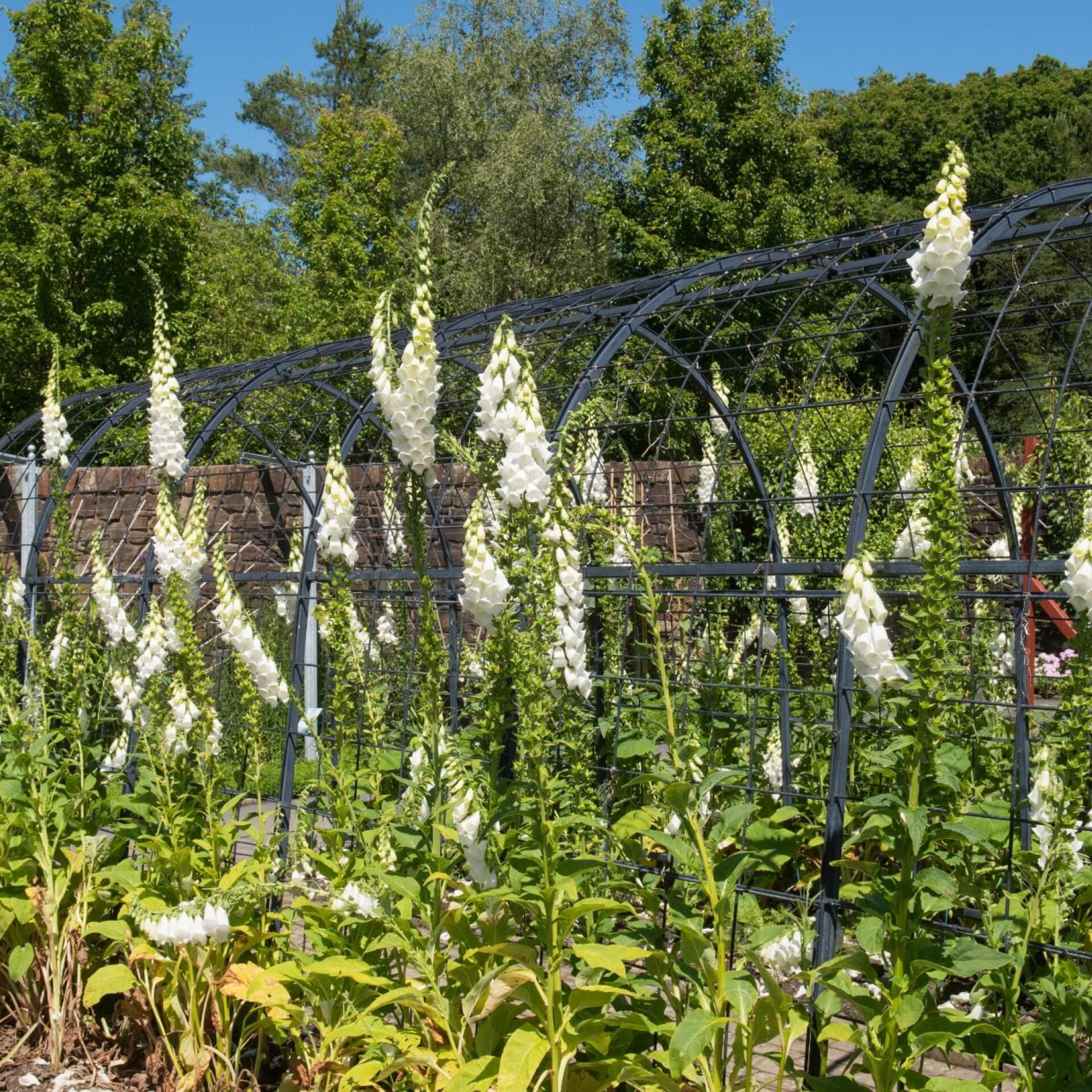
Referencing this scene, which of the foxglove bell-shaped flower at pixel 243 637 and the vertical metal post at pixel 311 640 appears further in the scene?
the vertical metal post at pixel 311 640

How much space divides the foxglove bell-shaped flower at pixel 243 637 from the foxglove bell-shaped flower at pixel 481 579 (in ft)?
3.27

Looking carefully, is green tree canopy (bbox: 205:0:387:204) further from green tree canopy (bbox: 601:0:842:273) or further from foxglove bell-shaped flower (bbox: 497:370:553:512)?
foxglove bell-shaped flower (bbox: 497:370:553:512)

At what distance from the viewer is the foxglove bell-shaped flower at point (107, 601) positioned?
4004mm

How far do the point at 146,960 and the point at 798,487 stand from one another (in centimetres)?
476

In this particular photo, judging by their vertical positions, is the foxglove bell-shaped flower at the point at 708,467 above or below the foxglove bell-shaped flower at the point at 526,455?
above

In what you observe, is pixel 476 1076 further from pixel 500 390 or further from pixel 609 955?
pixel 500 390

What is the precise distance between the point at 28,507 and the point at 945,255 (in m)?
6.60

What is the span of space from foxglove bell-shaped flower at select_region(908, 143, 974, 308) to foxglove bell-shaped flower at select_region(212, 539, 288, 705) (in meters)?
1.94

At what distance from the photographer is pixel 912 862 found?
2135 mm

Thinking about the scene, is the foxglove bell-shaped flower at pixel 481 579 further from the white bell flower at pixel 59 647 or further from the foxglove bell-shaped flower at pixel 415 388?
the white bell flower at pixel 59 647

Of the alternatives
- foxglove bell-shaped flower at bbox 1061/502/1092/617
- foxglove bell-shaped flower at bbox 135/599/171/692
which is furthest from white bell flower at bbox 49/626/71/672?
foxglove bell-shaped flower at bbox 1061/502/1092/617

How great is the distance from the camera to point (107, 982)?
3.08 meters

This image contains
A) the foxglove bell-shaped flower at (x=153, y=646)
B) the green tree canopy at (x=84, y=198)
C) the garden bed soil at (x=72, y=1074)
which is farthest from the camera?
the green tree canopy at (x=84, y=198)

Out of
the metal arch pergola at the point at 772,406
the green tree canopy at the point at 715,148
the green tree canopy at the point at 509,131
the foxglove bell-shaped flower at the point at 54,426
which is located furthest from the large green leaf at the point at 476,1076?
the green tree canopy at the point at 509,131
